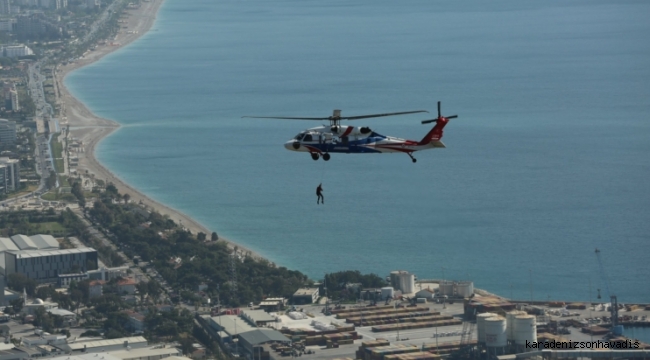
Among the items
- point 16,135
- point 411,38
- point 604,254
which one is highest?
point 411,38

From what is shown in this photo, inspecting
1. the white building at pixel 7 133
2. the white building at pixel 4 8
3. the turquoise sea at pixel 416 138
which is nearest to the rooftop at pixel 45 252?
the turquoise sea at pixel 416 138

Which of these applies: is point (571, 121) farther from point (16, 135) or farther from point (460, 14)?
point (460, 14)

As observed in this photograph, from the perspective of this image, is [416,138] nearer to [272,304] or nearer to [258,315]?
[272,304]

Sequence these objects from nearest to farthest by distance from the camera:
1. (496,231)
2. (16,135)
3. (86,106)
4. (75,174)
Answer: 1. (496,231)
2. (75,174)
3. (16,135)
4. (86,106)

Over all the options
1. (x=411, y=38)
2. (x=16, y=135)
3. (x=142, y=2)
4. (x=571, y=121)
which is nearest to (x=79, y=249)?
(x=16, y=135)

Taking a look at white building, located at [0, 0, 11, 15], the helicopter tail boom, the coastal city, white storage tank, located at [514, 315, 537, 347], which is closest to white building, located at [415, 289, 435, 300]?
the coastal city

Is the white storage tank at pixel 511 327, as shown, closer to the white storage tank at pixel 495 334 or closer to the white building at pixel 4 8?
the white storage tank at pixel 495 334

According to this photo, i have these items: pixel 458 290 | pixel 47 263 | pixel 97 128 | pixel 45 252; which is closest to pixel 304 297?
pixel 458 290
